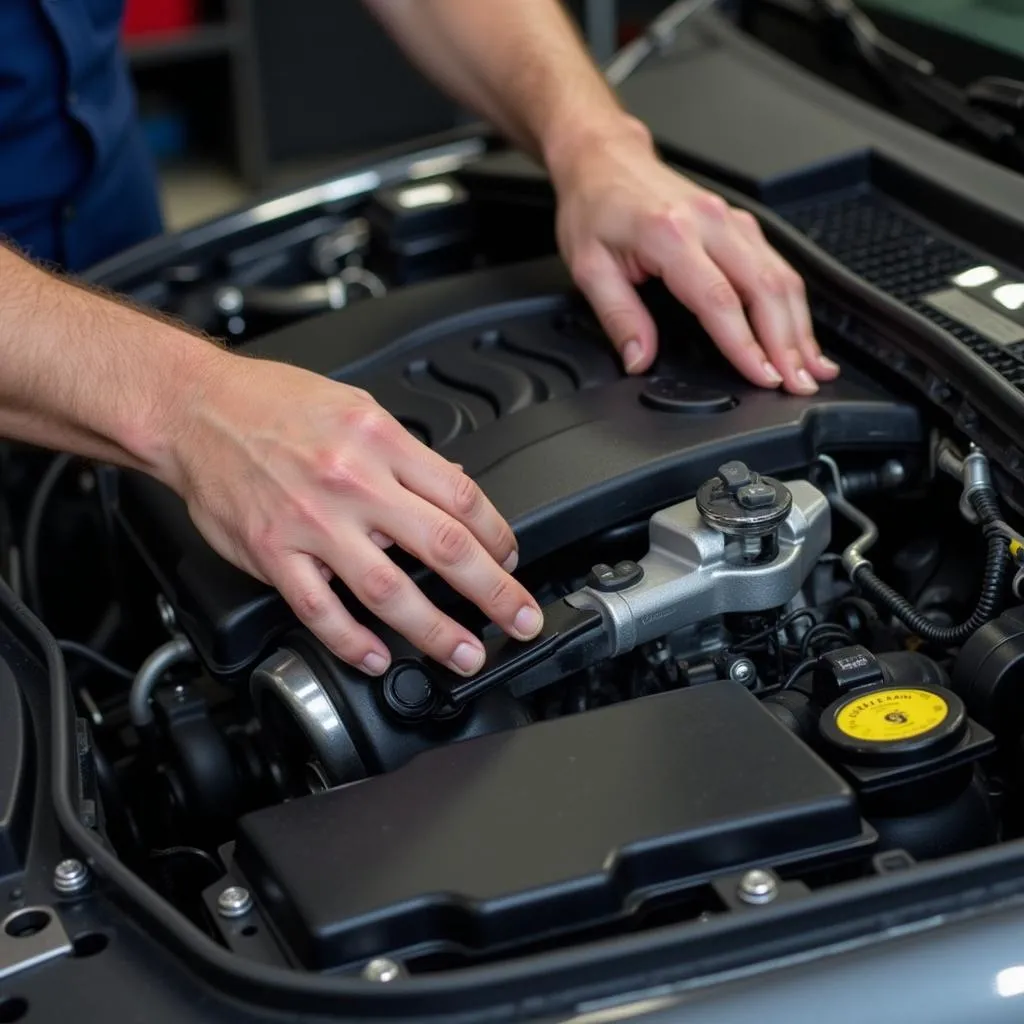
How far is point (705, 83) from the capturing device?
1601 mm

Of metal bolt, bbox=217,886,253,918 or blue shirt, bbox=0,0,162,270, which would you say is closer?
metal bolt, bbox=217,886,253,918

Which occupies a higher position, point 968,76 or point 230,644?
point 968,76

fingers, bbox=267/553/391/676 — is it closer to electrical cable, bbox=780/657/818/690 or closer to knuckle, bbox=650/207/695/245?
electrical cable, bbox=780/657/818/690

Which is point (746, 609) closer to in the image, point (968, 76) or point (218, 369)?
point (218, 369)

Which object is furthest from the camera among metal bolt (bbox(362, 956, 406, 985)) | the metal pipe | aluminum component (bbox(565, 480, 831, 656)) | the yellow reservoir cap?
the metal pipe

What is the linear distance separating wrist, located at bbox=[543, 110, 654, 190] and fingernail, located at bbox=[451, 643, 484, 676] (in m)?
0.57

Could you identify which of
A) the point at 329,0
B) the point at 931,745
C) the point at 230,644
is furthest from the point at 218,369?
the point at 329,0

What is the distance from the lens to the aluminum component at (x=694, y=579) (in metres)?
0.94

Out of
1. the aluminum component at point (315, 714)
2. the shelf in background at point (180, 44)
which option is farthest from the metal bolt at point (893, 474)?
the shelf in background at point (180, 44)

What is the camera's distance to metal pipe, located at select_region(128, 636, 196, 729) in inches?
41.4

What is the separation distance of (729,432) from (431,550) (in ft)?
0.83

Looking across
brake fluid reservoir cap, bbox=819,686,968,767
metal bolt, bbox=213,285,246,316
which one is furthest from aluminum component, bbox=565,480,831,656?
metal bolt, bbox=213,285,246,316

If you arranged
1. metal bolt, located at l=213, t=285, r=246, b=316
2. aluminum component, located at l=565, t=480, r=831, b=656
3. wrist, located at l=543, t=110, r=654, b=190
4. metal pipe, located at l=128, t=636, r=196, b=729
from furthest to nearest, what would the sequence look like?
metal bolt, located at l=213, t=285, r=246, b=316, wrist, located at l=543, t=110, r=654, b=190, metal pipe, located at l=128, t=636, r=196, b=729, aluminum component, located at l=565, t=480, r=831, b=656

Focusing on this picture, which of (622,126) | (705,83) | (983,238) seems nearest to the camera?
(983,238)
